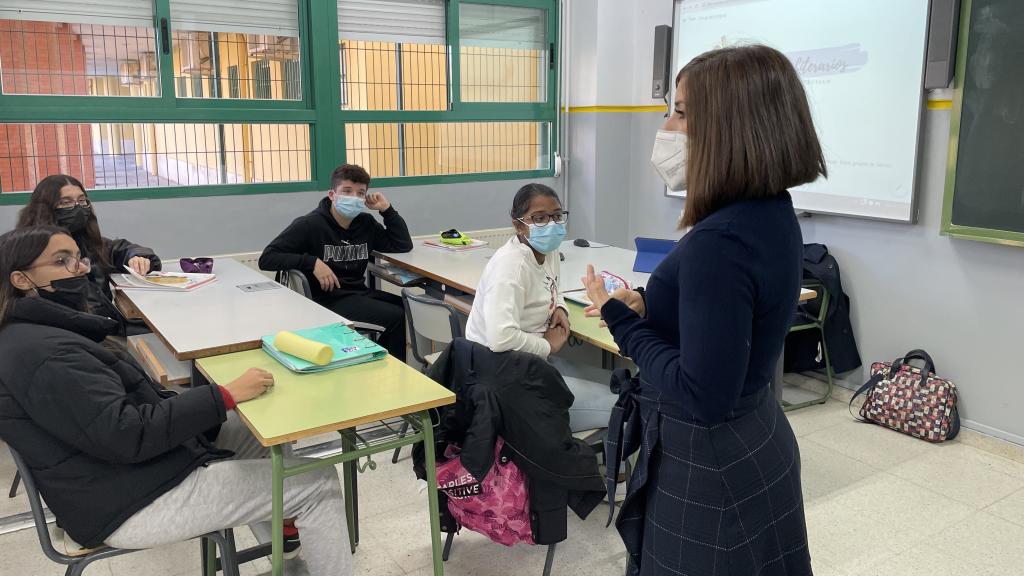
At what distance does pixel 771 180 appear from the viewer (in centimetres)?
123

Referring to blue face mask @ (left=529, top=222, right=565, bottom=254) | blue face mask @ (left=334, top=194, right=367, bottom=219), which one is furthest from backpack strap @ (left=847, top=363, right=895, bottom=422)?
blue face mask @ (left=334, top=194, right=367, bottom=219)

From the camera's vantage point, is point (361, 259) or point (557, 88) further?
point (557, 88)

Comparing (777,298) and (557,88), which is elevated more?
(557,88)

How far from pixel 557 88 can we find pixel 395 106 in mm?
1270

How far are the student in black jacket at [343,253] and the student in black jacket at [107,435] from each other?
182 cm

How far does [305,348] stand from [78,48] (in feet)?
9.75

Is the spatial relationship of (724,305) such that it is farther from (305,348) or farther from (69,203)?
(69,203)

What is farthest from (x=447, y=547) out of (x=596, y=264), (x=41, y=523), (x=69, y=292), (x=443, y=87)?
(x=443, y=87)

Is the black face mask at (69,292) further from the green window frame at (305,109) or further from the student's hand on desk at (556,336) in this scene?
the green window frame at (305,109)

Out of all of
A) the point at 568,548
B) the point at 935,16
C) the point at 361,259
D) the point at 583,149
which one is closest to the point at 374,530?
the point at 568,548

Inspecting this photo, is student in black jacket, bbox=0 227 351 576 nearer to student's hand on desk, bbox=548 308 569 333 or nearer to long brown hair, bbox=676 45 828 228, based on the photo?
student's hand on desk, bbox=548 308 569 333

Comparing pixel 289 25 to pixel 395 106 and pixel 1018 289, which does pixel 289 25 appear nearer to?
pixel 395 106

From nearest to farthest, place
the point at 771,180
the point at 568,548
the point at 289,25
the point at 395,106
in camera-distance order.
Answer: the point at 771,180 < the point at 568,548 < the point at 289,25 < the point at 395,106

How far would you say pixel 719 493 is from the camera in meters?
1.33
